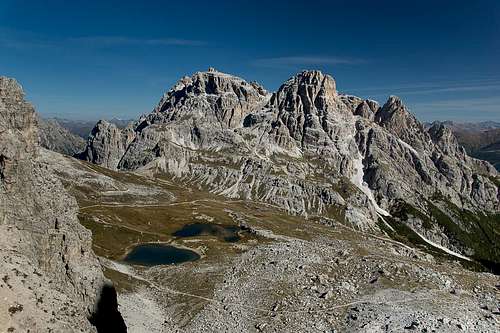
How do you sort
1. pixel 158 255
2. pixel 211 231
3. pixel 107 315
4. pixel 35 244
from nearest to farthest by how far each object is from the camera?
pixel 35 244 → pixel 107 315 → pixel 158 255 → pixel 211 231

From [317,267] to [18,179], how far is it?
6503cm

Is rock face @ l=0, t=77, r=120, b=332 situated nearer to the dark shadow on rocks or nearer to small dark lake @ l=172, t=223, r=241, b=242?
the dark shadow on rocks

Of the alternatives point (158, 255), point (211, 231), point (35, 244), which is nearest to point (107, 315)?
point (35, 244)

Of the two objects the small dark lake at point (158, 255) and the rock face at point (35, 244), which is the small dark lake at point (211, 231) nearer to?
the small dark lake at point (158, 255)

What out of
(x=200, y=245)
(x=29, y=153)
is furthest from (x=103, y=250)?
(x=29, y=153)

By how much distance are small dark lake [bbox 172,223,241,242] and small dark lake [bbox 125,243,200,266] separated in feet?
95.7

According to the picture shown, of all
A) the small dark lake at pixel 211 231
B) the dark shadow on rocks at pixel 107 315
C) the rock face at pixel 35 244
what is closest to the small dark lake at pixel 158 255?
the small dark lake at pixel 211 231

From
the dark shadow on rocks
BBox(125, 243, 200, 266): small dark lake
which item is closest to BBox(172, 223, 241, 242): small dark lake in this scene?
BBox(125, 243, 200, 266): small dark lake

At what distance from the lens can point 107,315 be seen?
49.9 metres

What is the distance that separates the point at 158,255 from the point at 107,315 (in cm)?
6982

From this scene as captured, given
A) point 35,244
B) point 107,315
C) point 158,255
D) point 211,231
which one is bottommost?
point 211,231

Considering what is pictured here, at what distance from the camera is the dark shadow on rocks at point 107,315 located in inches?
1868

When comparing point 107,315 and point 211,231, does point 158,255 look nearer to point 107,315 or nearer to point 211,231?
point 211,231

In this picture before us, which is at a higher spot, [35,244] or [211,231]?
[35,244]
